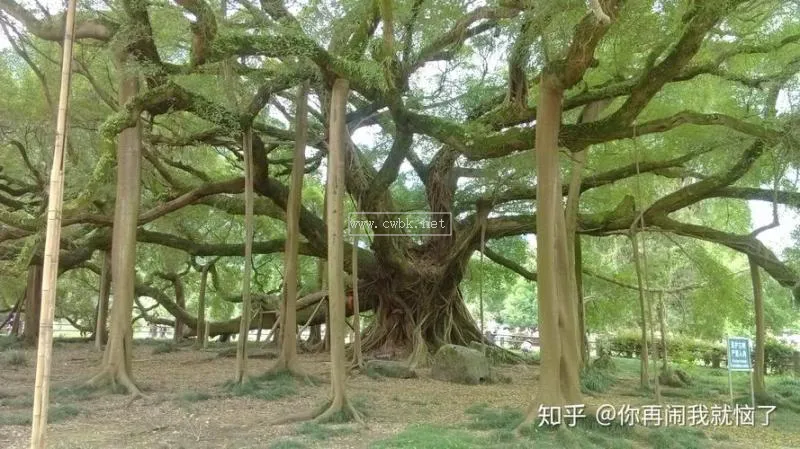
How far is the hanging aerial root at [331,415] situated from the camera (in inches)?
209

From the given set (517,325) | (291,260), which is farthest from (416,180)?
(517,325)

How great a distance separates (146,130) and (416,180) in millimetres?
5095

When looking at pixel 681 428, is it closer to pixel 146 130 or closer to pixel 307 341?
pixel 146 130

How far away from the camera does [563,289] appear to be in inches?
231

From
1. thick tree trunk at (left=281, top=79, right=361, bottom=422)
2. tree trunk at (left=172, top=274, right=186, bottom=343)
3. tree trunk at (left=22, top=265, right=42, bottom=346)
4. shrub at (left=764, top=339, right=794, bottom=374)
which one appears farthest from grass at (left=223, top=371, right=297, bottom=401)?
shrub at (left=764, top=339, right=794, bottom=374)

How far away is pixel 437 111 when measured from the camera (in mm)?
8375

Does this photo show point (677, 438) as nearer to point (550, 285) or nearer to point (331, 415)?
point (550, 285)

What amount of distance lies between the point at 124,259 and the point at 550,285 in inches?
185

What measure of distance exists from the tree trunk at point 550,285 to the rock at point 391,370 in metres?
3.67

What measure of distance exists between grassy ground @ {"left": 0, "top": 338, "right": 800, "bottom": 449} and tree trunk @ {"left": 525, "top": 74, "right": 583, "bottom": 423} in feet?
0.99

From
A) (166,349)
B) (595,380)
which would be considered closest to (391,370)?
(595,380)

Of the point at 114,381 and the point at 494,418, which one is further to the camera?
the point at 114,381

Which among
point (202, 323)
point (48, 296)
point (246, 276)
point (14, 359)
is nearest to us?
point (48, 296)

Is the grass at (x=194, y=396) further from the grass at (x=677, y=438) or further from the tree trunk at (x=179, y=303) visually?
the tree trunk at (x=179, y=303)
